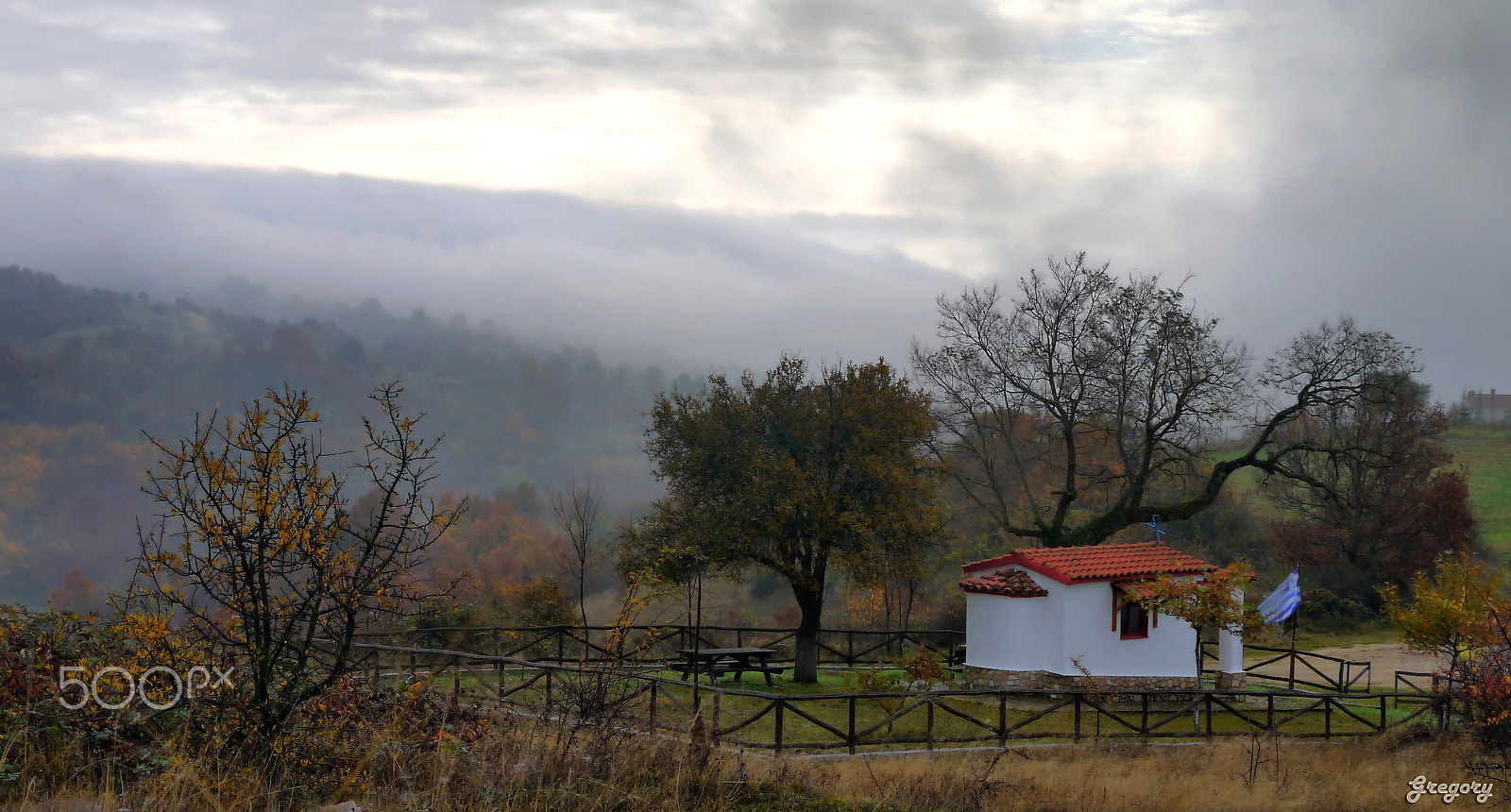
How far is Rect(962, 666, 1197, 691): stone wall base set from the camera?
62.0 feet

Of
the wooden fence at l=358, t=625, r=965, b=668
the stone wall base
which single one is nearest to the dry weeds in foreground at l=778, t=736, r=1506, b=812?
the stone wall base

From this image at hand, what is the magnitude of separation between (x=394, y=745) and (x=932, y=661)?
14.5 metres

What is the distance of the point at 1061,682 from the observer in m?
18.9

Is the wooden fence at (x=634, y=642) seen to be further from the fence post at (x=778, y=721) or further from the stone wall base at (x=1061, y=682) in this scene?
the fence post at (x=778, y=721)

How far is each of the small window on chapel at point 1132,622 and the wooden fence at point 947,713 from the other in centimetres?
133

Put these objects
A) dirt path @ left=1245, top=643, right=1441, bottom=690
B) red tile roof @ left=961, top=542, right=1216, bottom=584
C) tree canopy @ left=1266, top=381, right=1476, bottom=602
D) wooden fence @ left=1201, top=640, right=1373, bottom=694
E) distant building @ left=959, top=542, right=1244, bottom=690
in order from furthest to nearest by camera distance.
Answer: tree canopy @ left=1266, top=381, right=1476, bottom=602 < dirt path @ left=1245, top=643, right=1441, bottom=690 < wooden fence @ left=1201, top=640, right=1373, bottom=694 < red tile roof @ left=961, top=542, right=1216, bottom=584 < distant building @ left=959, top=542, right=1244, bottom=690

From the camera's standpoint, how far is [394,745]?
19.0 feet

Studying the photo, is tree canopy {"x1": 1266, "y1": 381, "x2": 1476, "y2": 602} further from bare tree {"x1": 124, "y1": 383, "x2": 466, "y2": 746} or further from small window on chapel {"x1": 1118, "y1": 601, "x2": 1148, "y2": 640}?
bare tree {"x1": 124, "y1": 383, "x2": 466, "y2": 746}

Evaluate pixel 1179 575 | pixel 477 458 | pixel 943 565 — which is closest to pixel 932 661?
pixel 1179 575

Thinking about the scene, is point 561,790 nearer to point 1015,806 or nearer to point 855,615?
point 1015,806

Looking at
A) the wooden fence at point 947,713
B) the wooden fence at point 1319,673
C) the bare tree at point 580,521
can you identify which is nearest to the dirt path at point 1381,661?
the wooden fence at point 1319,673

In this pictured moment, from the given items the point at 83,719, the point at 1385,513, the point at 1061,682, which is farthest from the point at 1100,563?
the point at 1385,513

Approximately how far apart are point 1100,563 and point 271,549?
59.4 feet

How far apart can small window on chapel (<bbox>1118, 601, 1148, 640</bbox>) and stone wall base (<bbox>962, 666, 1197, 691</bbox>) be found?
0.88m
